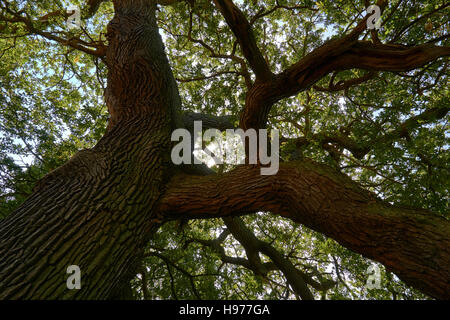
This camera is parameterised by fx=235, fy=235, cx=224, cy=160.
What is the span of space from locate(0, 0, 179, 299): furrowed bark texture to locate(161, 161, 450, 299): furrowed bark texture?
0.45m

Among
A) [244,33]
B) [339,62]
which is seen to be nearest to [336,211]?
[339,62]

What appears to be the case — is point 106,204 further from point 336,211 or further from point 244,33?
point 244,33

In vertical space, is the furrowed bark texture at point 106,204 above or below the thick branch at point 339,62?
below

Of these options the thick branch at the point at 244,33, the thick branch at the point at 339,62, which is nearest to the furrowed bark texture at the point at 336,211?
the thick branch at the point at 339,62

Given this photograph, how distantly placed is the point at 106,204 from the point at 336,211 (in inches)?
88.4

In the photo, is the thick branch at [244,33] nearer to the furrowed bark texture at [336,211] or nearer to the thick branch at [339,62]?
the thick branch at [339,62]

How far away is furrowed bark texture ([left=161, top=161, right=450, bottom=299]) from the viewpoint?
71.7 inches

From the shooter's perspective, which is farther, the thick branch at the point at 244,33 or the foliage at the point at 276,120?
the foliage at the point at 276,120

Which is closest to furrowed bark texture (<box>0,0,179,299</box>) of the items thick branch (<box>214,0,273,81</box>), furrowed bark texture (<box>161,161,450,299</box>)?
furrowed bark texture (<box>161,161,450,299</box>)

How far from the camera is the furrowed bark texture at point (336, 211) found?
182 centimetres

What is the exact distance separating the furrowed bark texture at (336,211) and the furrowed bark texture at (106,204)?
45cm

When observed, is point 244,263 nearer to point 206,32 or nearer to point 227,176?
point 227,176

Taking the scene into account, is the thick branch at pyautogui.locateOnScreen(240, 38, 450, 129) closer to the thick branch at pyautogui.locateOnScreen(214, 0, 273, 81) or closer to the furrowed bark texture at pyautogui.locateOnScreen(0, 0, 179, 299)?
the thick branch at pyautogui.locateOnScreen(214, 0, 273, 81)
